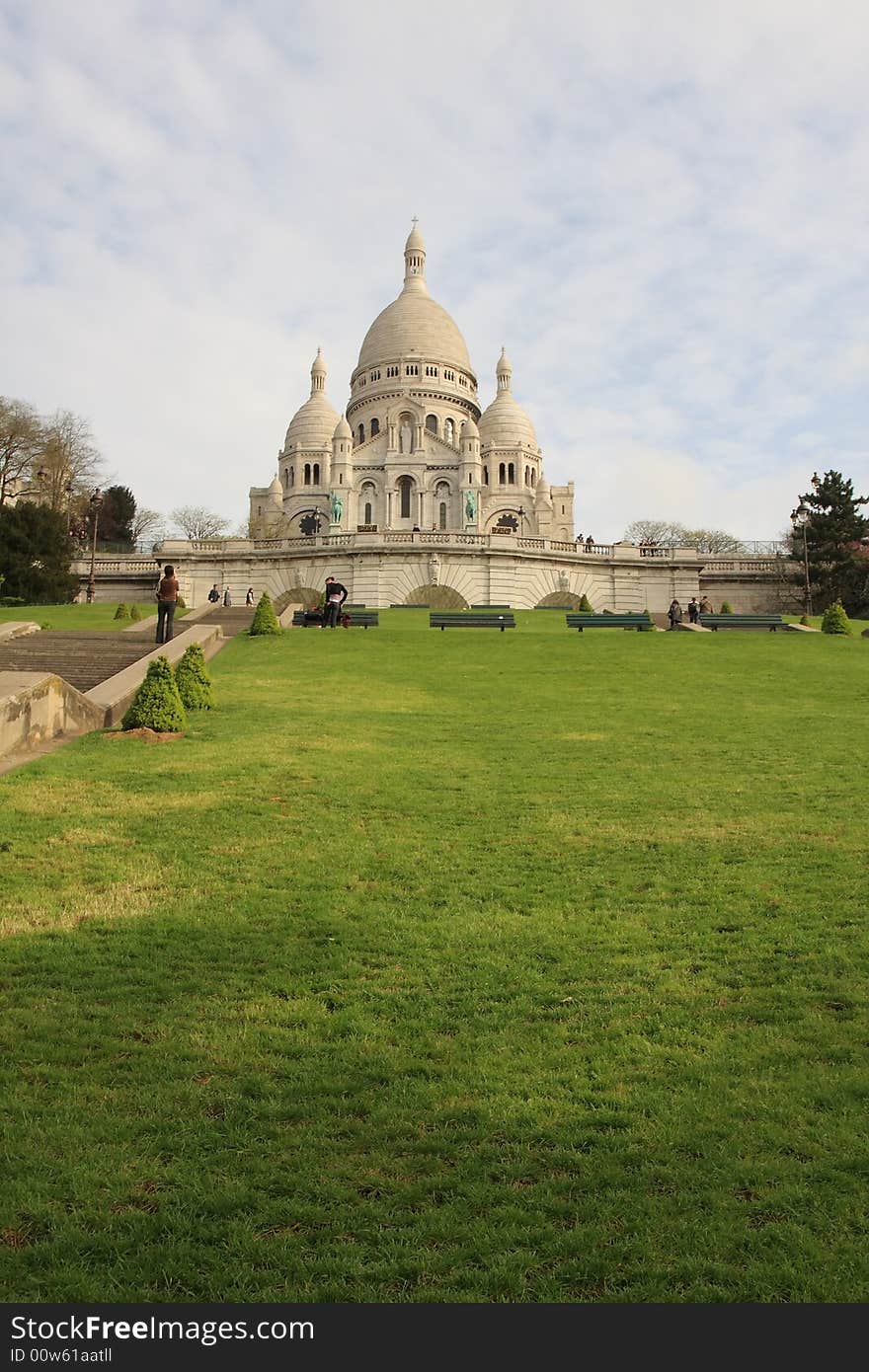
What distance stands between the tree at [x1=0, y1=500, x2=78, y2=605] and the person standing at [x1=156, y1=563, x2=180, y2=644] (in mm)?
25757

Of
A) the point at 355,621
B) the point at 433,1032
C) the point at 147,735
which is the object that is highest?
the point at 355,621

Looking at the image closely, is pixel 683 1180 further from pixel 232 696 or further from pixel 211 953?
pixel 232 696

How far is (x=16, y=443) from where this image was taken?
57875 millimetres

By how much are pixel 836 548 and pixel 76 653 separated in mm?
47933

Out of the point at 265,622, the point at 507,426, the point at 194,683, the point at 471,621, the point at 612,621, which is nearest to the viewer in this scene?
the point at 194,683

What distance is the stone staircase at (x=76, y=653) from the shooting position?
1969 centimetres

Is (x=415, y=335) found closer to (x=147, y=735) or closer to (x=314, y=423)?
(x=314, y=423)

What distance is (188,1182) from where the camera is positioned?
13.8 ft

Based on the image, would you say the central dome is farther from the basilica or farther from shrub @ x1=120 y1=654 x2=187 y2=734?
shrub @ x1=120 y1=654 x2=187 y2=734

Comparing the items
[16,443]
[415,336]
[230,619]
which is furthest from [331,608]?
[415,336]

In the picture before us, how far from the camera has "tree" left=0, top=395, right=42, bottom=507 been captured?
2259 inches

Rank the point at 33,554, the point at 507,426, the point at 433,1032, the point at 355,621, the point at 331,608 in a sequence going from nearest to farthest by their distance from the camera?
the point at 433,1032 < the point at 331,608 < the point at 355,621 < the point at 33,554 < the point at 507,426

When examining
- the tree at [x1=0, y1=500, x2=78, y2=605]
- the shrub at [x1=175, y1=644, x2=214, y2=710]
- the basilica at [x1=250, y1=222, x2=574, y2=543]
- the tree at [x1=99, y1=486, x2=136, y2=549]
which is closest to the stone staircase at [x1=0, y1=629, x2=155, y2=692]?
the shrub at [x1=175, y1=644, x2=214, y2=710]

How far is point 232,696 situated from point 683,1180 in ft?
46.7
